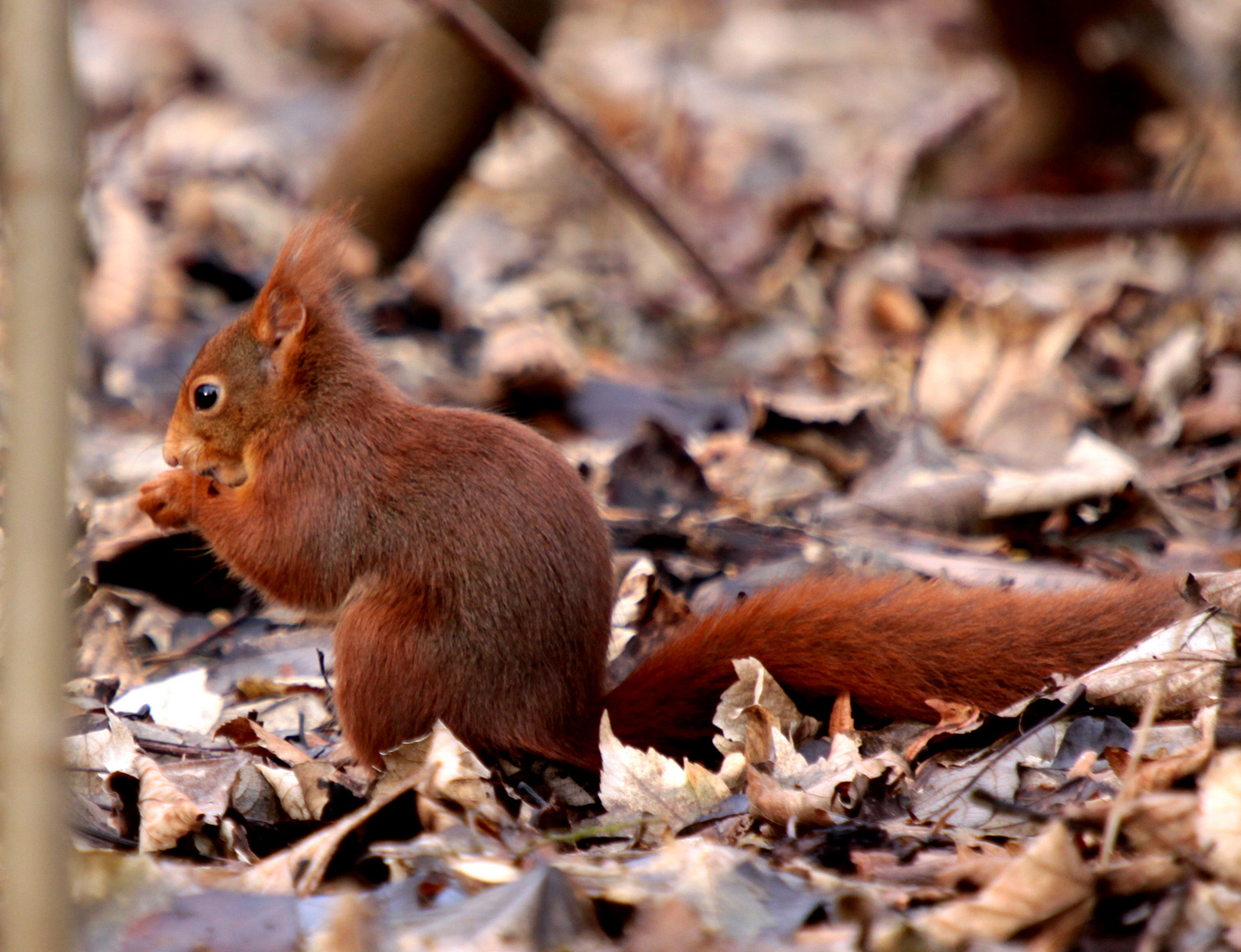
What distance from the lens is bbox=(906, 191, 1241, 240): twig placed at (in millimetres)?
6059

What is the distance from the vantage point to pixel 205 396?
278cm

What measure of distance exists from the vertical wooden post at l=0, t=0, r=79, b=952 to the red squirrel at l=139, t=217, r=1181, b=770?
1.33m

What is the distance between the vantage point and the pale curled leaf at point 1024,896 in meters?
1.56

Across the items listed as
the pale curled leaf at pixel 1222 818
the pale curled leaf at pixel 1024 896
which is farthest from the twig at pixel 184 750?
the pale curled leaf at pixel 1222 818

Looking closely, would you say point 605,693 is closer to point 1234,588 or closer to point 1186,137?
point 1234,588

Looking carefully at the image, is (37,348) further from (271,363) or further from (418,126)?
(418,126)

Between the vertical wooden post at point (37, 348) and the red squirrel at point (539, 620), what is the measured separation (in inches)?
52.4

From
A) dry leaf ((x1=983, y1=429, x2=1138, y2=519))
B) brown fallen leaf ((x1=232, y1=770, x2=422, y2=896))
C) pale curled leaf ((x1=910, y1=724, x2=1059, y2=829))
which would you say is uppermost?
brown fallen leaf ((x1=232, y1=770, x2=422, y2=896))

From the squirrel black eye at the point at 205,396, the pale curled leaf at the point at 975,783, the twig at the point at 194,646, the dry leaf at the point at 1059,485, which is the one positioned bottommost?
the twig at the point at 194,646

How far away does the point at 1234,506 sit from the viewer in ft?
11.8

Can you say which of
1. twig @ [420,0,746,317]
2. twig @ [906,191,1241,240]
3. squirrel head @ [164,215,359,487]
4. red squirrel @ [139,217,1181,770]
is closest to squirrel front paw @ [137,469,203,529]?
squirrel head @ [164,215,359,487]

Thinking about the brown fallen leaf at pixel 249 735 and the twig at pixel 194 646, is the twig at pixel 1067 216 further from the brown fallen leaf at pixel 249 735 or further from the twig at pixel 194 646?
the brown fallen leaf at pixel 249 735

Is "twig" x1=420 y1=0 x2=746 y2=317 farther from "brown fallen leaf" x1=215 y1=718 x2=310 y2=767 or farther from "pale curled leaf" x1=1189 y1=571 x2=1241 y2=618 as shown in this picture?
"pale curled leaf" x1=1189 y1=571 x2=1241 y2=618

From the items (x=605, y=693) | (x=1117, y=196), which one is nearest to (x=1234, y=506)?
(x=605, y=693)
